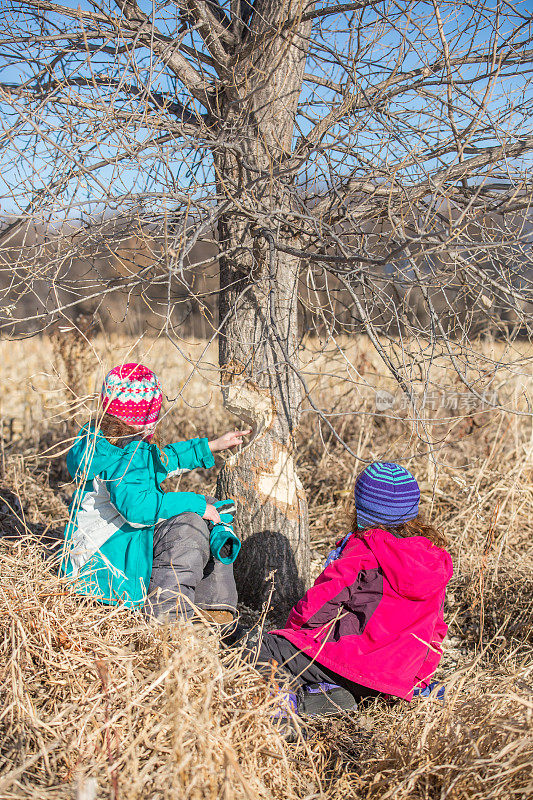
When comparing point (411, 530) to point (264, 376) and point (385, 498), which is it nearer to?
point (385, 498)

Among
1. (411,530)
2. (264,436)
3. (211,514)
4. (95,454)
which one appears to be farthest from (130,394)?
(411,530)

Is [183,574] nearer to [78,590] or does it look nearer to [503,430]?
[78,590]

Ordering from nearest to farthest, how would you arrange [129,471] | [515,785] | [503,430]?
[515,785] < [129,471] < [503,430]

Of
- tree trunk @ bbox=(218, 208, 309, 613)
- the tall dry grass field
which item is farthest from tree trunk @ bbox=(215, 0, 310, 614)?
the tall dry grass field

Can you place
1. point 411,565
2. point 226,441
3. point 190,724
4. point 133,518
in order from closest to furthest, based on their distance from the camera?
point 190,724
point 411,565
point 133,518
point 226,441

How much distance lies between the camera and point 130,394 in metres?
2.52

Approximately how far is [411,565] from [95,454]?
1.35 meters

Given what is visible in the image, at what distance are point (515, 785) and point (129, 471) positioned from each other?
1688 mm

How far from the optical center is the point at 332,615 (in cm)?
221

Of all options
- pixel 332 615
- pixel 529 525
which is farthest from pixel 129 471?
pixel 529 525

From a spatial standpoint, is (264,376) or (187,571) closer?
(187,571)

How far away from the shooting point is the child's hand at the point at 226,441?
286cm

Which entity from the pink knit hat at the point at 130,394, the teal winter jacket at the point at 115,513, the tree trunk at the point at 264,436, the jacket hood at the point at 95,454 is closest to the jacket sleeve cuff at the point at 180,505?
the teal winter jacket at the point at 115,513

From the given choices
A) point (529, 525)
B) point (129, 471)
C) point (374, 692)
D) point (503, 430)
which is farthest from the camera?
point (503, 430)
